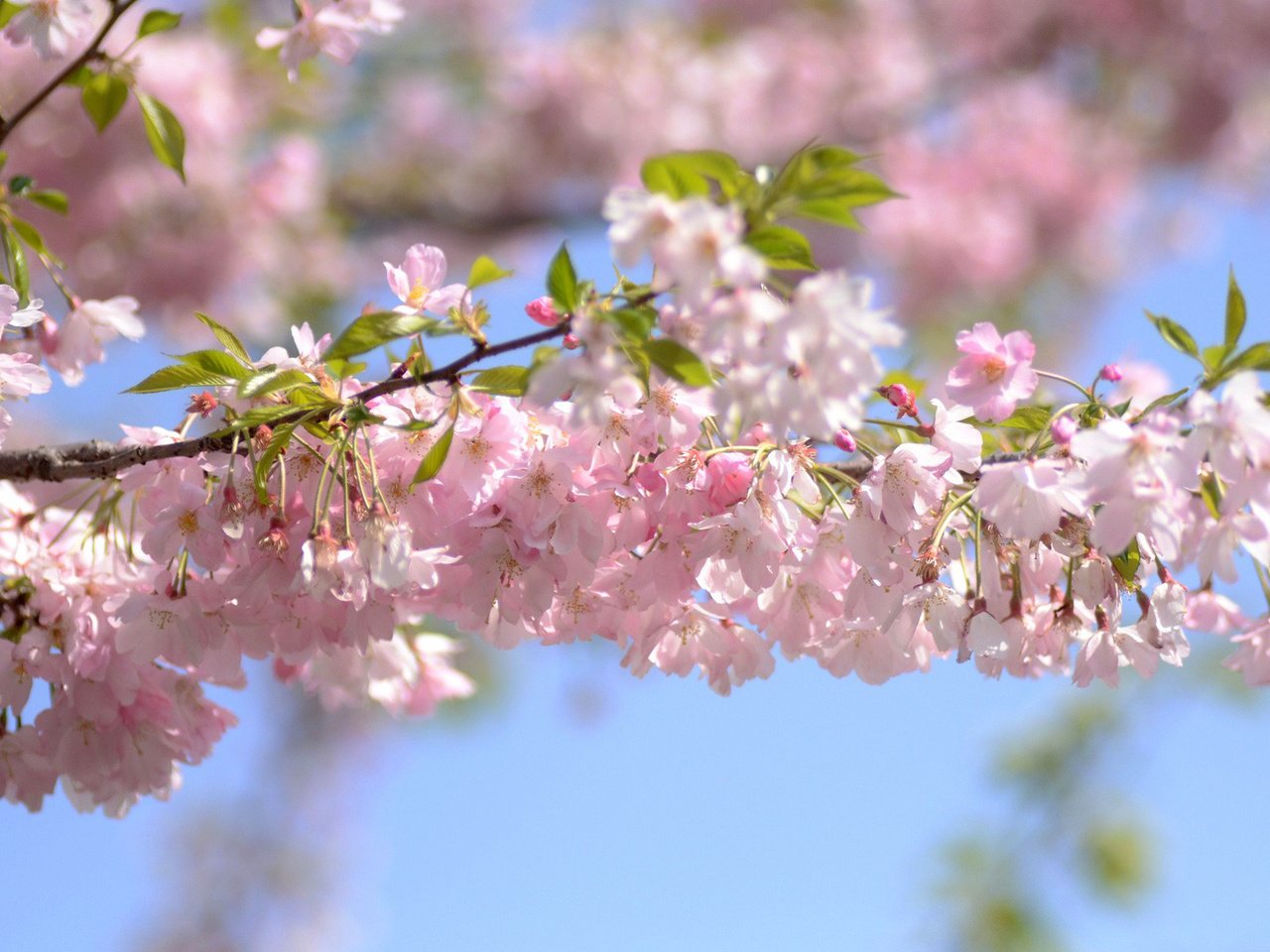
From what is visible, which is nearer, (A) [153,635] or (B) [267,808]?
(A) [153,635]

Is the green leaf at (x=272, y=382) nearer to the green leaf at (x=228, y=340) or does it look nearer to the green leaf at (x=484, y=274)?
the green leaf at (x=228, y=340)

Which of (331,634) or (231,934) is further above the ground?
(231,934)

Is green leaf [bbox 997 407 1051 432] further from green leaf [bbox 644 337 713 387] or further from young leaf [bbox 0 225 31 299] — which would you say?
young leaf [bbox 0 225 31 299]

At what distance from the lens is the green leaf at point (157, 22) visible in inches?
54.1

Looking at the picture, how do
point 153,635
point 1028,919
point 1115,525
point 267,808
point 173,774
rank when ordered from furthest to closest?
point 267,808 < point 1028,919 < point 173,774 < point 153,635 < point 1115,525

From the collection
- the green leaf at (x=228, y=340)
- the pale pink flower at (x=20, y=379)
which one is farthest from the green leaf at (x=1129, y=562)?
the pale pink flower at (x=20, y=379)

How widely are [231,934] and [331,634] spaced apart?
31.1 ft

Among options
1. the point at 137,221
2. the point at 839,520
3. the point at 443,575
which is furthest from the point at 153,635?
the point at 137,221

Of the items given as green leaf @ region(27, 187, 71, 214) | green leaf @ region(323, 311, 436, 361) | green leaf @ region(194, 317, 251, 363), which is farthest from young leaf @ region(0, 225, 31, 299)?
green leaf @ region(323, 311, 436, 361)

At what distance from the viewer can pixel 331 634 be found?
1.18 m

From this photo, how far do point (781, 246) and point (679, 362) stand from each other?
11 cm

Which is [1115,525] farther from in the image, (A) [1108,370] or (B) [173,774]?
(B) [173,774]

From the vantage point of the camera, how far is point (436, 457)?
3.26 feet

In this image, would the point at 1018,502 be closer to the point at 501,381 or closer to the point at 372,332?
the point at 501,381
